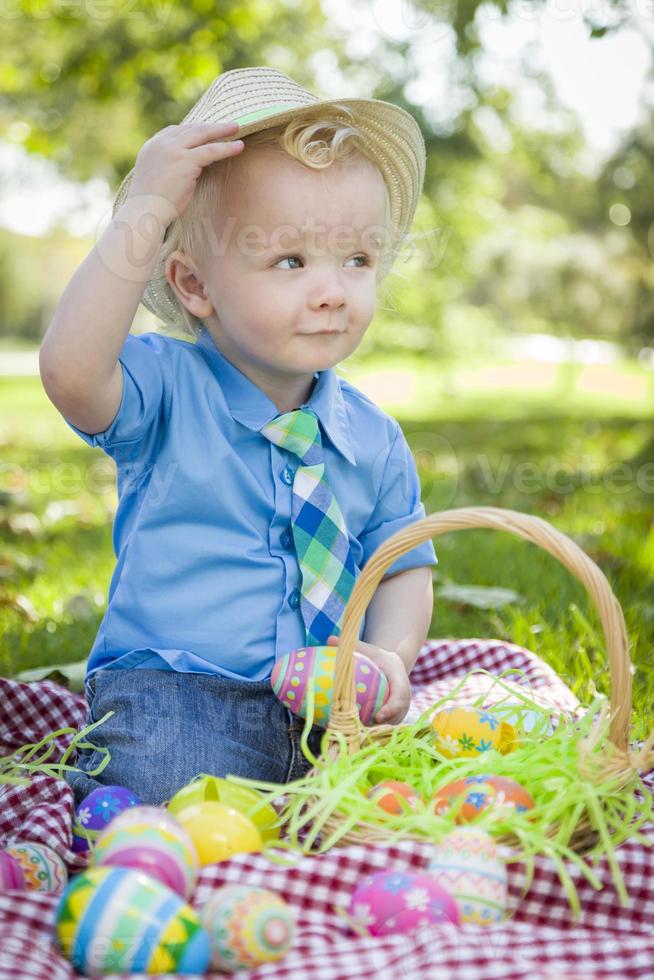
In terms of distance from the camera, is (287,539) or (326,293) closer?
(326,293)

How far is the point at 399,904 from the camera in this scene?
1297 mm

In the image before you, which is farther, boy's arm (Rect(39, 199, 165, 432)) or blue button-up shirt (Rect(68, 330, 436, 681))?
blue button-up shirt (Rect(68, 330, 436, 681))

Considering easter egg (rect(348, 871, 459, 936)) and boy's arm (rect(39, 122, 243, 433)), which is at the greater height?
boy's arm (rect(39, 122, 243, 433))

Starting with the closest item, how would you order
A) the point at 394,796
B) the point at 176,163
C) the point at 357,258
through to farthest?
the point at 394,796 < the point at 176,163 < the point at 357,258

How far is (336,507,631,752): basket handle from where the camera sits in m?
1.44

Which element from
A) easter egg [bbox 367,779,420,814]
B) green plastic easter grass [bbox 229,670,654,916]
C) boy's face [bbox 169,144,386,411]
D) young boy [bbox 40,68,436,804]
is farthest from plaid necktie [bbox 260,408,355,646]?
easter egg [bbox 367,779,420,814]

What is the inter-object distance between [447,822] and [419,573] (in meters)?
0.80

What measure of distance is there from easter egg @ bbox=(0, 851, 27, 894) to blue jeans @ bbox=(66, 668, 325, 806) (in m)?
0.37

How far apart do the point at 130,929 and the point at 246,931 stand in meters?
0.13

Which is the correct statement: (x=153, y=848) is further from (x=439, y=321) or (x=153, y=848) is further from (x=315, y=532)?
(x=439, y=321)

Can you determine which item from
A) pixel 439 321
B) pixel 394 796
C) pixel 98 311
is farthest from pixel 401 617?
pixel 439 321

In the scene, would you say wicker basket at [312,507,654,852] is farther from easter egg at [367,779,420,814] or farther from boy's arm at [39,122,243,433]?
boy's arm at [39,122,243,433]

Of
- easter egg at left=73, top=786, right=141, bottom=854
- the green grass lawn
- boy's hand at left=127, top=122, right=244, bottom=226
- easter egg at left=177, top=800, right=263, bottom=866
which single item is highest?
boy's hand at left=127, top=122, right=244, bottom=226

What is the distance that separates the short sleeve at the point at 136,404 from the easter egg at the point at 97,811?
0.59 m
